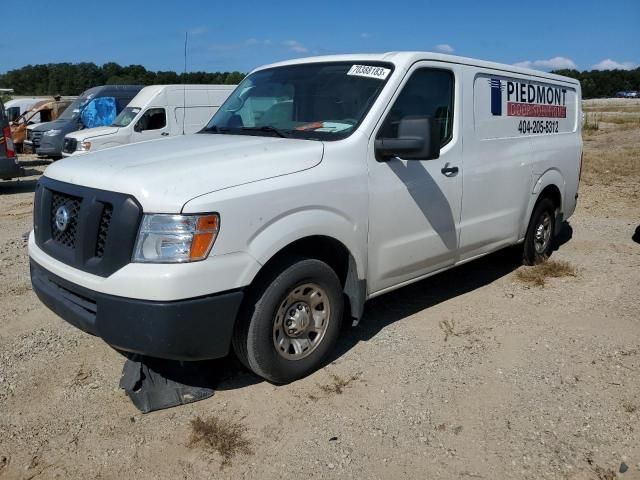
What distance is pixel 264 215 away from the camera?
3248 millimetres

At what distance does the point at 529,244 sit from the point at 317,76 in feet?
10.0

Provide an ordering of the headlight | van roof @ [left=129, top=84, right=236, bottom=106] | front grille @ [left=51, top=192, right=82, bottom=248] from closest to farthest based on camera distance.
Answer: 1. the headlight
2. front grille @ [left=51, top=192, right=82, bottom=248]
3. van roof @ [left=129, top=84, right=236, bottom=106]

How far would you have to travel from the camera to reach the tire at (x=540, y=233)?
19.9ft

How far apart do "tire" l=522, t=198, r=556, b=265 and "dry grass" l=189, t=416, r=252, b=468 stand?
12.8ft

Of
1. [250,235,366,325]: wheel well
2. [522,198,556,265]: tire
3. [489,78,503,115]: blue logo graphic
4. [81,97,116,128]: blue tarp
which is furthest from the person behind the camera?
[81,97,116,128]: blue tarp

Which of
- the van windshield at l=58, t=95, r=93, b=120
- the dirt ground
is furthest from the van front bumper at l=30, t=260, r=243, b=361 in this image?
the van windshield at l=58, t=95, r=93, b=120

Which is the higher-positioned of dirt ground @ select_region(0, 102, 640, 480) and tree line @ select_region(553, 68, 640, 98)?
tree line @ select_region(553, 68, 640, 98)

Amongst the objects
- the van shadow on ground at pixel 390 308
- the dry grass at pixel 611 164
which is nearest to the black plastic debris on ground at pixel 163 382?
the van shadow on ground at pixel 390 308

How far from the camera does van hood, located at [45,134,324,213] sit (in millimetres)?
3029

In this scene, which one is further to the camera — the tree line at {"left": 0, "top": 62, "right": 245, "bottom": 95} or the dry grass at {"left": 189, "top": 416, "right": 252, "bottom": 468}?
the tree line at {"left": 0, "top": 62, "right": 245, "bottom": 95}

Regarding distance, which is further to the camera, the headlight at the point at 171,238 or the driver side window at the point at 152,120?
the driver side window at the point at 152,120

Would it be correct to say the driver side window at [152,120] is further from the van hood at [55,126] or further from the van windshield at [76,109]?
the van hood at [55,126]

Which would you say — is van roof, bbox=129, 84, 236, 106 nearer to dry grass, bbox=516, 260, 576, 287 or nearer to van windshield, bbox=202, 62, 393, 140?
van windshield, bbox=202, 62, 393, 140

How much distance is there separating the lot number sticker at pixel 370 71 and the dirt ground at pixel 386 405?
6.30ft
